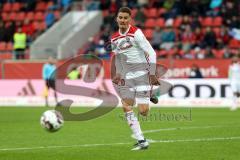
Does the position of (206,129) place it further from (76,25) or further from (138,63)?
(76,25)

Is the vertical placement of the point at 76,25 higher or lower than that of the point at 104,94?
higher

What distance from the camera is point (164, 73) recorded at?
91.0 ft

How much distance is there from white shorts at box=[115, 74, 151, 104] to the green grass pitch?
2.95 ft

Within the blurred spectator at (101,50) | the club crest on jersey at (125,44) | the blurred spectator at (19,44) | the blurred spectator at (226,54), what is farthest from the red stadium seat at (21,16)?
the club crest on jersey at (125,44)

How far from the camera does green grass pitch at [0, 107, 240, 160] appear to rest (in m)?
10.8

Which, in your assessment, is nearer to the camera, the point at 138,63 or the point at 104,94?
the point at 138,63

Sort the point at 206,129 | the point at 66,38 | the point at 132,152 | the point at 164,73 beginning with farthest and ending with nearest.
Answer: the point at 66,38 < the point at 164,73 < the point at 206,129 < the point at 132,152

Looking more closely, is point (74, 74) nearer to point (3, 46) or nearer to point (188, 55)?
point (188, 55)

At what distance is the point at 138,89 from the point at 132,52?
2.17ft

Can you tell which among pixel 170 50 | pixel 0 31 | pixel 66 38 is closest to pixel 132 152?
pixel 170 50

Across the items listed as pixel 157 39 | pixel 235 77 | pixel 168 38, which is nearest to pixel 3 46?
pixel 157 39

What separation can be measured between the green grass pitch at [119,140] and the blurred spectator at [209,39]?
10872 millimetres

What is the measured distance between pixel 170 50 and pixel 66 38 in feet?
19.4

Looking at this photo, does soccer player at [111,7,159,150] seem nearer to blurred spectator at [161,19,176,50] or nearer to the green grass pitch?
the green grass pitch
